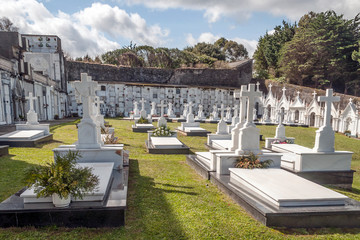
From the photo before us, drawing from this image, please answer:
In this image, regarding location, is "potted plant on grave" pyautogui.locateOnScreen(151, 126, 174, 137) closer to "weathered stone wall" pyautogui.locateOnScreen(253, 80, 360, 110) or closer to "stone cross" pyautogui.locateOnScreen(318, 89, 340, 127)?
"stone cross" pyautogui.locateOnScreen(318, 89, 340, 127)

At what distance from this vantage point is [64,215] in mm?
3279

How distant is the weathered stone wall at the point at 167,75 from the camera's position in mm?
31312

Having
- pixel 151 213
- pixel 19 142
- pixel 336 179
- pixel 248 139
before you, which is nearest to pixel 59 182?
pixel 151 213

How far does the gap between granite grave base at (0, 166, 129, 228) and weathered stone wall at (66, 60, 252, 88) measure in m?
30.3

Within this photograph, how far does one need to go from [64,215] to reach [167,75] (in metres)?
33.4

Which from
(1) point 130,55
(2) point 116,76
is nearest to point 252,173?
(2) point 116,76

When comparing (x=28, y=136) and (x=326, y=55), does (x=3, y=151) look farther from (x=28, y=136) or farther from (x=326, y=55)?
(x=326, y=55)

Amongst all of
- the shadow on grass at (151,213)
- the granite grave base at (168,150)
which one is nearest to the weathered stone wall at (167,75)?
the granite grave base at (168,150)

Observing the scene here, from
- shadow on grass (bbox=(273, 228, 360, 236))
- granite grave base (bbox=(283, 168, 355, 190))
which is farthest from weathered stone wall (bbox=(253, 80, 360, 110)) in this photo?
shadow on grass (bbox=(273, 228, 360, 236))

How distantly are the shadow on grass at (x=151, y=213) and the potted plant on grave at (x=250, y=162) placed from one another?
1.63 meters

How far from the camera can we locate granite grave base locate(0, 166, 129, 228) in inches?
127

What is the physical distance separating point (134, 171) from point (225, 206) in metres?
3.03

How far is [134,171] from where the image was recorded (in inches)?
244

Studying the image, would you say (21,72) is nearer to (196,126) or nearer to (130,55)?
(196,126)
